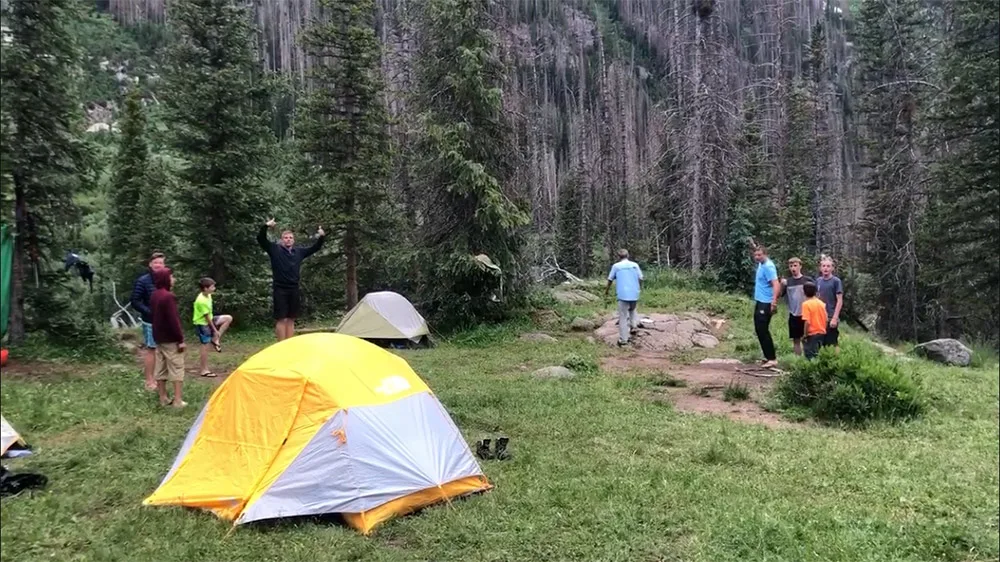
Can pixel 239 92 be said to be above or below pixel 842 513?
above

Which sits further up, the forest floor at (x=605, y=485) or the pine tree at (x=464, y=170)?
the pine tree at (x=464, y=170)

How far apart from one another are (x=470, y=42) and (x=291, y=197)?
5998 mm

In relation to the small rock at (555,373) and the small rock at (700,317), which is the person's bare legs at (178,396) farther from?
the small rock at (700,317)

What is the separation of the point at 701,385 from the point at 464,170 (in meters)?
7.61

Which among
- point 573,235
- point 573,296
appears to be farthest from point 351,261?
point 573,235

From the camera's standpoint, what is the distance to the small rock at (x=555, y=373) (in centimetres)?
1081

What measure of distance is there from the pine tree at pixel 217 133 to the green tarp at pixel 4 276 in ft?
49.0

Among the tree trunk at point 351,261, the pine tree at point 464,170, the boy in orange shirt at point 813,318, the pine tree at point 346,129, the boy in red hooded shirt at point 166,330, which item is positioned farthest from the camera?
the tree trunk at point 351,261

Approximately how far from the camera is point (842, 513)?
5051mm

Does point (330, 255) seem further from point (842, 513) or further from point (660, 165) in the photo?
point (660, 165)

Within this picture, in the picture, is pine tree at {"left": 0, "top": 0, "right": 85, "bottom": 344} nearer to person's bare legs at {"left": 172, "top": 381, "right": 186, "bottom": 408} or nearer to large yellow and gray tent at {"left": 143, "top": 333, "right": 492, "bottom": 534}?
person's bare legs at {"left": 172, "top": 381, "right": 186, "bottom": 408}

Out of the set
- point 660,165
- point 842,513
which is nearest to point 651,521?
point 842,513

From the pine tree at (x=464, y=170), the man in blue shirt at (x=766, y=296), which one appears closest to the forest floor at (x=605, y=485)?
the man in blue shirt at (x=766, y=296)

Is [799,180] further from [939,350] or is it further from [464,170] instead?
[939,350]
